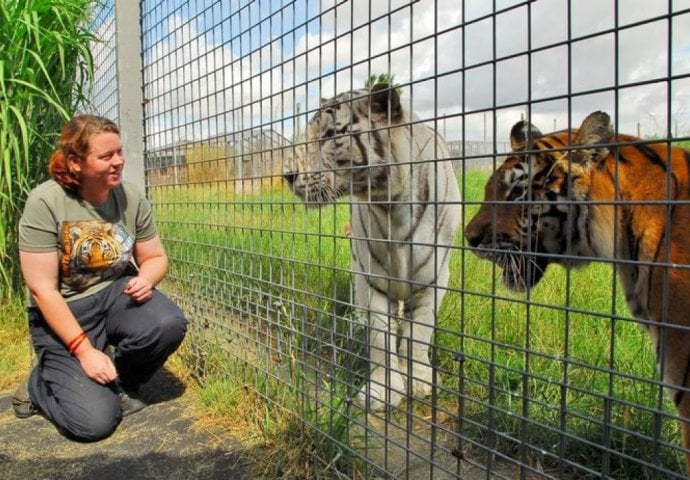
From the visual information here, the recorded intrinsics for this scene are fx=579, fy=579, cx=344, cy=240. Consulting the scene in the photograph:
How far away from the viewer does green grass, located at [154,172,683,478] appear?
229 cm

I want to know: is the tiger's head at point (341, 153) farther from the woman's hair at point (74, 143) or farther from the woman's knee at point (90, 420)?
the woman's knee at point (90, 420)

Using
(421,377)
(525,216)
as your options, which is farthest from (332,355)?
(421,377)

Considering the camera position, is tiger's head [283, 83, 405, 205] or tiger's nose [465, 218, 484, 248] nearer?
tiger's nose [465, 218, 484, 248]

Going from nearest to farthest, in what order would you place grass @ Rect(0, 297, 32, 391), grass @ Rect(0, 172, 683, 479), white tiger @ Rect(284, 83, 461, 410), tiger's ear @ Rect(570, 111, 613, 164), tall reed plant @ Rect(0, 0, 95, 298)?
tiger's ear @ Rect(570, 111, 613, 164)
grass @ Rect(0, 172, 683, 479)
white tiger @ Rect(284, 83, 461, 410)
grass @ Rect(0, 297, 32, 391)
tall reed plant @ Rect(0, 0, 95, 298)

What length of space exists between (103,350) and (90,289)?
1.13 feet

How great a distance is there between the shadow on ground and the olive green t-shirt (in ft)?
2.33

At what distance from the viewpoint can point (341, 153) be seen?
3.17 metres

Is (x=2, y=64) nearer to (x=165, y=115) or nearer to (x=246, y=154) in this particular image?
(x=165, y=115)

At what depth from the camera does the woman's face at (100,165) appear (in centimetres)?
273

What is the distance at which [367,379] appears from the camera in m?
2.13

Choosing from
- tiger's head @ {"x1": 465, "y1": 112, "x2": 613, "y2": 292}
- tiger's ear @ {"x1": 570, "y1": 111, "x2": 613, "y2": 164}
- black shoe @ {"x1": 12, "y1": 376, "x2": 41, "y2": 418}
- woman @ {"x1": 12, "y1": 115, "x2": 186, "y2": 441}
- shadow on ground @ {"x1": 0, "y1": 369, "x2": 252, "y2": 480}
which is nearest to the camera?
tiger's ear @ {"x1": 570, "y1": 111, "x2": 613, "y2": 164}

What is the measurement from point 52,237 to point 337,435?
165 centimetres

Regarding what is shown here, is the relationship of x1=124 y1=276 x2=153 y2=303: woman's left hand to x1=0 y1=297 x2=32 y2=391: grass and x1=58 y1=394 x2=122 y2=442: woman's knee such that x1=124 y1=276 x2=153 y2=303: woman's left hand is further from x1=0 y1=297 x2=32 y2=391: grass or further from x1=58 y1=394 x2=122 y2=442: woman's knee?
x1=0 y1=297 x2=32 y2=391: grass

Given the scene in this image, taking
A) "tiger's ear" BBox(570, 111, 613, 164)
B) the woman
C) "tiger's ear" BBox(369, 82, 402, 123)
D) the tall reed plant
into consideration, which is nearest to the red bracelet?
the woman
